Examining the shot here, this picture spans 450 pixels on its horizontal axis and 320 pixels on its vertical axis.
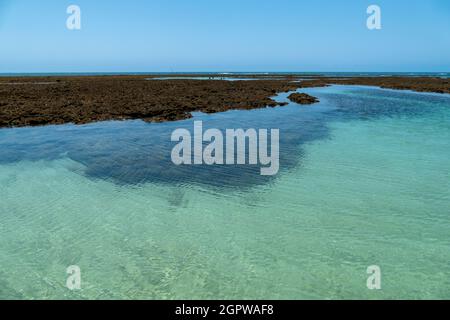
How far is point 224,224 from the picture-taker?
870cm

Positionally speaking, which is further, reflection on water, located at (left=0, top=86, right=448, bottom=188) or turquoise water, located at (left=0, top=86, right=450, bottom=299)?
reflection on water, located at (left=0, top=86, right=448, bottom=188)

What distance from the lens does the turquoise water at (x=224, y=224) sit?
633cm

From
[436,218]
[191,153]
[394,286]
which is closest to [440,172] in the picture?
[436,218]

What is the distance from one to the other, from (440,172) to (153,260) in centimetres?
1269

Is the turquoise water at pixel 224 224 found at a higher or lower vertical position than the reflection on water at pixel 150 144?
lower

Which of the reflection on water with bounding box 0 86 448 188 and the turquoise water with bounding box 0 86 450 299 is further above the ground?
the reflection on water with bounding box 0 86 448 188

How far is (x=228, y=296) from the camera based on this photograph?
6.04 metres

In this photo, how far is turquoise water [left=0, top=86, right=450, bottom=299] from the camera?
633 cm

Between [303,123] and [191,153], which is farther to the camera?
[303,123]

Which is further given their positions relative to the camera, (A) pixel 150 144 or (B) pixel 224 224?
(A) pixel 150 144

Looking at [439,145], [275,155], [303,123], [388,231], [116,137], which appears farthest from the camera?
[303,123]

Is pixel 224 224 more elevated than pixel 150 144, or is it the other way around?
pixel 150 144
